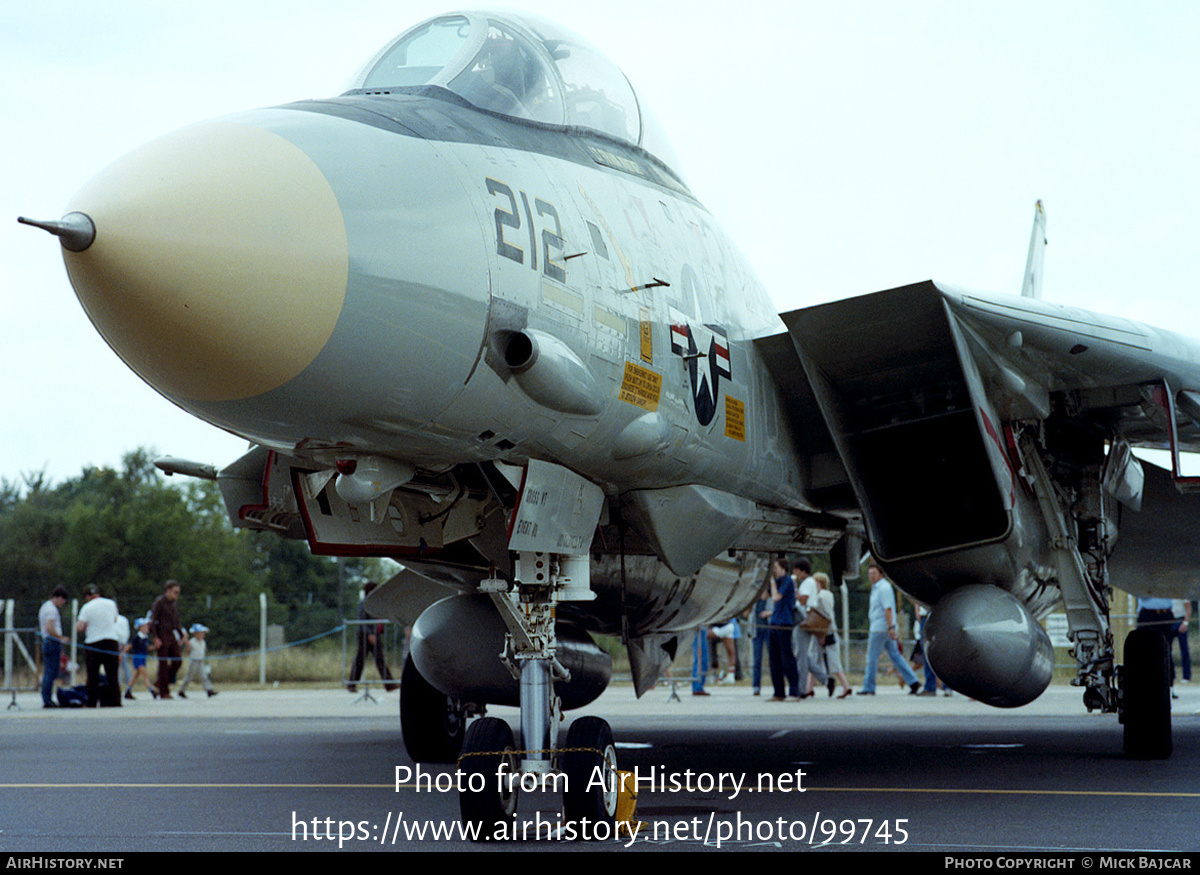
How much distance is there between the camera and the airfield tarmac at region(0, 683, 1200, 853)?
15.0 ft

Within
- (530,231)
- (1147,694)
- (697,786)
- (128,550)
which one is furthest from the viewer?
(128,550)

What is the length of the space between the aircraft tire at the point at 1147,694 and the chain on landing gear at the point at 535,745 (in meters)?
4.10

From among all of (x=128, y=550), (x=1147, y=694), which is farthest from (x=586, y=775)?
(x=128, y=550)

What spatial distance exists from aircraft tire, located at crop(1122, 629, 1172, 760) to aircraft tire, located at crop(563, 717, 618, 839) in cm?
417

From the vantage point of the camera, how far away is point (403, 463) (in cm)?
450

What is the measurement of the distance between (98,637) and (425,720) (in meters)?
8.59

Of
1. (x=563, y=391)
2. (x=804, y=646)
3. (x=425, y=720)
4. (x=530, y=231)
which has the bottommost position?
(x=425, y=720)

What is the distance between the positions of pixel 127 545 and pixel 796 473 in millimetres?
44050

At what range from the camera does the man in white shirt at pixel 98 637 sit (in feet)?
49.1

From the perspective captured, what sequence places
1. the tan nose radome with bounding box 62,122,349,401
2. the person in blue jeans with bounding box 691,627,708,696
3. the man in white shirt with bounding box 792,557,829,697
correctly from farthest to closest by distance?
the person in blue jeans with bounding box 691,627,708,696 < the man in white shirt with bounding box 792,557,829,697 < the tan nose radome with bounding box 62,122,349,401

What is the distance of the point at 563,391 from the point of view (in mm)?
4383

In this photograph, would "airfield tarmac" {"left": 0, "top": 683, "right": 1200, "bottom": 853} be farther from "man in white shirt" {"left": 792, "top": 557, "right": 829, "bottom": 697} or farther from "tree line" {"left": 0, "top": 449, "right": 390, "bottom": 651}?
"tree line" {"left": 0, "top": 449, "right": 390, "bottom": 651}

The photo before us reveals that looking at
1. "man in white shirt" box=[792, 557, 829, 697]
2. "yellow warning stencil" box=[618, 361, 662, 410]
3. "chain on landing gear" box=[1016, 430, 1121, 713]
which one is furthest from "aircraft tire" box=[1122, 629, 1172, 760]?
"man in white shirt" box=[792, 557, 829, 697]

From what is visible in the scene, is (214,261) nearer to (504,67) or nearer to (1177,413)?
(504,67)
